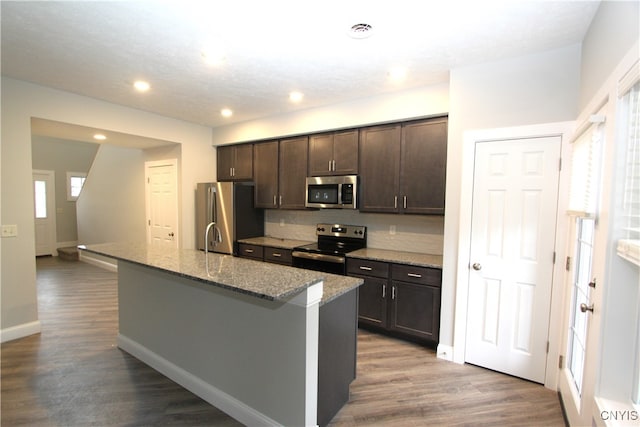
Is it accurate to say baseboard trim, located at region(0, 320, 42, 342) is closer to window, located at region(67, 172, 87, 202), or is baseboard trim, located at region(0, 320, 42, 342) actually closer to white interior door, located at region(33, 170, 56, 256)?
white interior door, located at region(33, 170, 56, 256)

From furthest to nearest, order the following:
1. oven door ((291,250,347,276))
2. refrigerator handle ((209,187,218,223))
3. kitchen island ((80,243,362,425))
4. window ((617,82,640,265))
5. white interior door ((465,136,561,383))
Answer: refrigerator handle ((209,187,218,223))
oven door ((291,250,347,276))
white interior door ((465,136,561,383))
kitchen island ((80,243,362,425))
window ((617,82,640,265))

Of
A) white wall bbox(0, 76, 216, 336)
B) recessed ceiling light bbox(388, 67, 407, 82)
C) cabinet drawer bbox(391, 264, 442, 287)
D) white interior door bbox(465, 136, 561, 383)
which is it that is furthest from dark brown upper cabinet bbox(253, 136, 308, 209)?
white interior door bbox(465, 136, 561, 383)

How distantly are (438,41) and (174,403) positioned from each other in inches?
130

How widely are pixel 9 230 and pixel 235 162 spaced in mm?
2670

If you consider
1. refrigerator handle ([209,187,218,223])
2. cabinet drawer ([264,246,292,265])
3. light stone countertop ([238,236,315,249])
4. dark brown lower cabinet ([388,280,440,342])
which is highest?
refrigerator handle ([209,187,218,223])

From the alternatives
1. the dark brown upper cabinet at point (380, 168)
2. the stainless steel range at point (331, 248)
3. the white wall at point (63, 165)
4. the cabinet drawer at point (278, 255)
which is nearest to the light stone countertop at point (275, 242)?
the cabinet drawer at point (278, 255)

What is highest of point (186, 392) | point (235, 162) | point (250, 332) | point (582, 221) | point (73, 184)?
point (235, 162)

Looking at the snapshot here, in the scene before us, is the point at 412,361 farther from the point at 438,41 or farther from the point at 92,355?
the point at 92,355

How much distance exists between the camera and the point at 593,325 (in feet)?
5.03

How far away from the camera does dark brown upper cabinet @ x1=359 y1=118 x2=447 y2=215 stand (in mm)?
2980

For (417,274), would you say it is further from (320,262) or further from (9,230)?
(9,230)

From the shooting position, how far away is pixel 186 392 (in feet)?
7.37

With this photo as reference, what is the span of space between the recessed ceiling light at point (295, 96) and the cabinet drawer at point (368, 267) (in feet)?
6.42

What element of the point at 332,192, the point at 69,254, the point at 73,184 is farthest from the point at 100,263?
the point at 332,192
